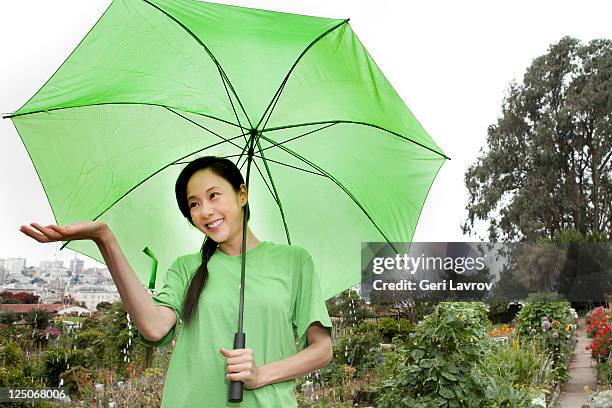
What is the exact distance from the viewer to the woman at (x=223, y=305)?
1.08m

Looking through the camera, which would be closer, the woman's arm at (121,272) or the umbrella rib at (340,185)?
the woman's arm at (121,272)

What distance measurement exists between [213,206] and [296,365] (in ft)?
1.05

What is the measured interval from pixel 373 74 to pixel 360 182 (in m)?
0.33

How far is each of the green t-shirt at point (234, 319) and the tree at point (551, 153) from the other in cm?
1446

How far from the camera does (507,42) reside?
12.2 m

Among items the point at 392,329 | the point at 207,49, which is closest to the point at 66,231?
the point at 207,49

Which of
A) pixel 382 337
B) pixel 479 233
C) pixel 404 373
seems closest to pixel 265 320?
pixel 404 373

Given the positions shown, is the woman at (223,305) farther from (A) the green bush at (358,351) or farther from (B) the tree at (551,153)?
(B) the tree at (551,153)

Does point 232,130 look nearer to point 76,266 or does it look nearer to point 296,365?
point 296,365

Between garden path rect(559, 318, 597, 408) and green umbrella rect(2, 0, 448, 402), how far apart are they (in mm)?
4301

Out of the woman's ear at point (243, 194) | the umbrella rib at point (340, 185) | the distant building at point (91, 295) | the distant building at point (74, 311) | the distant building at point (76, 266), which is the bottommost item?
the distant building at point (74, 311)

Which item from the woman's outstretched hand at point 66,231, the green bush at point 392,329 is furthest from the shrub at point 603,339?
the woman's outstretched hand at point 66,231

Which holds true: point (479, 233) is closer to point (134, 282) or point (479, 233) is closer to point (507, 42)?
point (507, 42)

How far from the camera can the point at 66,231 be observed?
984mm
